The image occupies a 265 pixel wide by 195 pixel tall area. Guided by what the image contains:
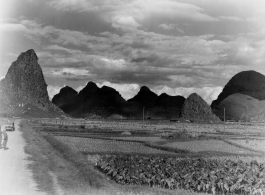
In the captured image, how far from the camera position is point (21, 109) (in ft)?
545

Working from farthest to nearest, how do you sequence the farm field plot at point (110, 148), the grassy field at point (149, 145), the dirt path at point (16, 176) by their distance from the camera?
1. the farm field plot at point (110, 148)
2. the grassy field at point (149, 145)
3. the dirt path at point (16, 176)

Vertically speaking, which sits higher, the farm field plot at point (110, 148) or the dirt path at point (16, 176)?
the dirt path at point (16, 176)

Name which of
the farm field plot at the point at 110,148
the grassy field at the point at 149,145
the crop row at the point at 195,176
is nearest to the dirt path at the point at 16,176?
the grassy field at the point at 149,145

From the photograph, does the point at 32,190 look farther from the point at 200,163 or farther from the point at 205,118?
the point at 205,118

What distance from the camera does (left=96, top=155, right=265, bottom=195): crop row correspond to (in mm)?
15398

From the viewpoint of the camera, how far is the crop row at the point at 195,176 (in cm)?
1540

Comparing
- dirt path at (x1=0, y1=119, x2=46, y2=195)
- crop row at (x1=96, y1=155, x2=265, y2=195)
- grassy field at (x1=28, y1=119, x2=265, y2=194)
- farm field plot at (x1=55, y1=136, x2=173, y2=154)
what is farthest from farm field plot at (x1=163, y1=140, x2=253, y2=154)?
dirt path at (x1=0, y1=119, x2=46, y2=195)

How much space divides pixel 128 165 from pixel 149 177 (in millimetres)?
2027

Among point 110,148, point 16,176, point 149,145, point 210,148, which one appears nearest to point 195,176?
point 16,176

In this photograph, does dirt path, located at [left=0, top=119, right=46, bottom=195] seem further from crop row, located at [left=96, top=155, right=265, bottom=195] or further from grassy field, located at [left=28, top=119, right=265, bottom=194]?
crop row, located at [left=96, top=155, right=265, bottom=195]

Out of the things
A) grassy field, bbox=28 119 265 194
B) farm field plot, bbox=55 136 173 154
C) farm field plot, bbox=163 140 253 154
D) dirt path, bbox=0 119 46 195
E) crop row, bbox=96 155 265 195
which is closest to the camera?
dirt path, bbox=0 119 46 195

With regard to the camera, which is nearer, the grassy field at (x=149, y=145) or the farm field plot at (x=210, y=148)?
the grassy field at (x=149, y=145)

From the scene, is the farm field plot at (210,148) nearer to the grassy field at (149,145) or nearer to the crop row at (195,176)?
the grassy field at (149,145)

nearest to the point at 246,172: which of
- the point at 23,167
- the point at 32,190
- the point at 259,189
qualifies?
the point at 259,189
